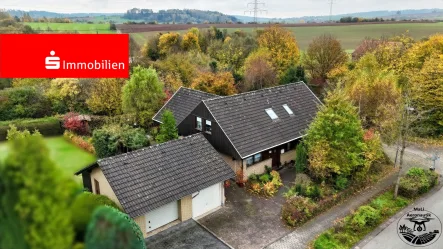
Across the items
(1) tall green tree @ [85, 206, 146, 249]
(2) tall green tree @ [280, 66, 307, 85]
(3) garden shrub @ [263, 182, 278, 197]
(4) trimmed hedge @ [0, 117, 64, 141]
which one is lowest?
(3) garden shrub @ [263, 182, 278, 197]

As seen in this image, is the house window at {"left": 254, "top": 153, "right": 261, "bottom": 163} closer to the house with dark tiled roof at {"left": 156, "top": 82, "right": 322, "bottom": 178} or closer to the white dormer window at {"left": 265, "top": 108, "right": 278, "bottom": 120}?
the house with dark tiled roof at {"left": 156, "top": 82, "right": 322, "bottom": 178}

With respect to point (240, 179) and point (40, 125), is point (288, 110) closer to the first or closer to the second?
point (240, 179)

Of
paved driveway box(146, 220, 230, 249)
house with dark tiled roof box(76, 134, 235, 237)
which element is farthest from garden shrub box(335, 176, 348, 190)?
paved driveway box(146, 220, 230, 249)

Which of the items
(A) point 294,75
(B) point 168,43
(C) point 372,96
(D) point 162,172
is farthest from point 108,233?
(B) point 168,43

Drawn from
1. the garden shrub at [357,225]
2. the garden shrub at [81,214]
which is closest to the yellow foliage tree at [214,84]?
the garden shrub at [357,225]

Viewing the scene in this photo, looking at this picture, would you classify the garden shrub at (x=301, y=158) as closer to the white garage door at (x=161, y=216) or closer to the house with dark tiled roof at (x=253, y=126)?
the house with dark tiled roof at (x=253, y=126)

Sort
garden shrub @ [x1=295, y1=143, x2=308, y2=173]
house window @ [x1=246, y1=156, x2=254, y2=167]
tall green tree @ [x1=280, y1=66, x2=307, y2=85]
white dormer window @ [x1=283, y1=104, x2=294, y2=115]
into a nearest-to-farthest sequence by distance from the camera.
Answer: garden shrub @ [x1=295, y1=143, x2=308, y2=173], house window @ [x1=246, y1=156, x2=254, y2=167], white dormer window @ [x1=283, y1=104, x2=294, y2=115], tall green tree @ [x1=280, y1=66, x2=307, y2=85]

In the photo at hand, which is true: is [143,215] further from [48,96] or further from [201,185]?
[48,96]
